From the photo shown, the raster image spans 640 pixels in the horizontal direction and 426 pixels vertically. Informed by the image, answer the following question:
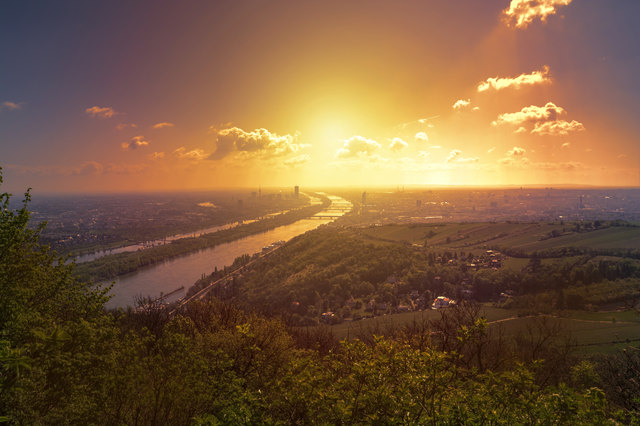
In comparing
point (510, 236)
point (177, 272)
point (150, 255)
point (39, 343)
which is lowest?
point (177, 272)

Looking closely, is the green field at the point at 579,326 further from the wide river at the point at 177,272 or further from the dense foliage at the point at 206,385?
the wide river at the point at 177,272

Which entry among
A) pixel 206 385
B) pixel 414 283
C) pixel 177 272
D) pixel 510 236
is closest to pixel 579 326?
pixel 414 283

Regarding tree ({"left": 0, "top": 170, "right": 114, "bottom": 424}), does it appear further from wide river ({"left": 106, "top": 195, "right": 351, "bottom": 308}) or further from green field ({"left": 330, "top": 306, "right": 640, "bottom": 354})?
wide river ({"left": 106, "top": 195, "right": 351, "bottom": 308})

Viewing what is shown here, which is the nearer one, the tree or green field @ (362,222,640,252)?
the tree

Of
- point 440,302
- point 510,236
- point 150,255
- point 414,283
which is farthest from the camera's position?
point 510,236

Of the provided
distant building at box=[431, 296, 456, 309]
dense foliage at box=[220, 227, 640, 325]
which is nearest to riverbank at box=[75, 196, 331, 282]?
dense foliage at box=[220, 227, 640, 325]

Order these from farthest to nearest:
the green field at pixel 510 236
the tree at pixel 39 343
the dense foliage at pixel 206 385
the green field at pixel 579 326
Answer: the green field at pixel 510 236, the green field at pixel 579 326, the tree at pixel 39 343, the dense foliage at pixel 206 385

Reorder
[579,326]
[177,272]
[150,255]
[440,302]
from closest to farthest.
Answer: [579,326] → [440,302] → [177,272] → [150,255]

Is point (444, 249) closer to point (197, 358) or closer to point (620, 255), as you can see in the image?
point (620, 255)

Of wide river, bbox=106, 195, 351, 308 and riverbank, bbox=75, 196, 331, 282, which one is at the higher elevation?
riverbank, bbox=75, 196, 331, 282

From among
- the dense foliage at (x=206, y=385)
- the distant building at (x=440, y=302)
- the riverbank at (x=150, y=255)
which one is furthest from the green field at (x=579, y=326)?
the riverbank at (x=150, y=255)

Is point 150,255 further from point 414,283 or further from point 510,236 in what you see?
point 510,236

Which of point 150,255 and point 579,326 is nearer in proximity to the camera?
point 579,326

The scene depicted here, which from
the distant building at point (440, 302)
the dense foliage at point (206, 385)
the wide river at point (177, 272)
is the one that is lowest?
the distant building at point (440, 302)
